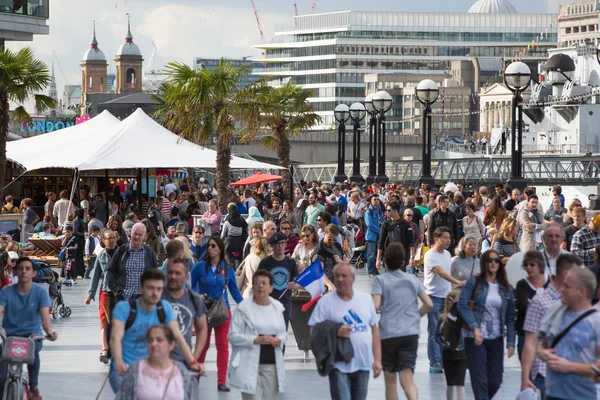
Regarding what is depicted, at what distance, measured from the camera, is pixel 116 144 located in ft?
98.4

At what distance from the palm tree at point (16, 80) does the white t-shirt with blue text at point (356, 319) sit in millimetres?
22641

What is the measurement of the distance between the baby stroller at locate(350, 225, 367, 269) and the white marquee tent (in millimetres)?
5421

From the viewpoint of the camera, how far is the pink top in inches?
278

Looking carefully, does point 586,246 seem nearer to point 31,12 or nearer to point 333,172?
point 31,12

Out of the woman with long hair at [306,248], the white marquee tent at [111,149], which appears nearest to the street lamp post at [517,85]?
the white marquee tent at [111,149]

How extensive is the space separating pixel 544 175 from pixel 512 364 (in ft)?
200

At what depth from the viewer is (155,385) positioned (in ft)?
23.1

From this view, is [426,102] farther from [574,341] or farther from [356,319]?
[574,341]

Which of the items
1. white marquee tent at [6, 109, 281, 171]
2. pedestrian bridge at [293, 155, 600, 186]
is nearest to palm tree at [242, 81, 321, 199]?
pedestrian bridge at [293, 155, 600, 186]

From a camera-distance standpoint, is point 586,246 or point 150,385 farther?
point 586,246

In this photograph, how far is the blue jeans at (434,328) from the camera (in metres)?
12.3

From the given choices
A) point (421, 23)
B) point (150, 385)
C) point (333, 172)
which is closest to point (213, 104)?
point (150, 385)

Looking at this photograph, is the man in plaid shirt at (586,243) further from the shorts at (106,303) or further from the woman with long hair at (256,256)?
the shorts at (106,303)

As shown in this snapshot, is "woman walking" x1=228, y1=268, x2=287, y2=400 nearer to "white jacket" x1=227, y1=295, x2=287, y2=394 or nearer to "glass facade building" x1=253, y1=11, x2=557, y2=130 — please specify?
"white jacket" x1=227, y1=295, x2=287, y2=394
